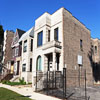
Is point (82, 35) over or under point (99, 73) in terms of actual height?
over

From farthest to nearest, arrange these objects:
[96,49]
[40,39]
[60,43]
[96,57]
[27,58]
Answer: [96,49], [96,57], [27,58], [40,39], [60,43]

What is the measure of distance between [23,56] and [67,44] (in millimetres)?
11066

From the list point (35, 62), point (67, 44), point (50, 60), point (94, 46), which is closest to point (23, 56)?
point (35, 62)

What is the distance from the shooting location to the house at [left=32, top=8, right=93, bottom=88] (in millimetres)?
16703

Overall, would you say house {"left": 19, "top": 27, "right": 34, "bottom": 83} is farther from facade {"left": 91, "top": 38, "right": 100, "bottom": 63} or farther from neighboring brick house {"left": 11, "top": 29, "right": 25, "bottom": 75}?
facade {"left": 91, "top": 38, "right": 100, "bottom": 63}

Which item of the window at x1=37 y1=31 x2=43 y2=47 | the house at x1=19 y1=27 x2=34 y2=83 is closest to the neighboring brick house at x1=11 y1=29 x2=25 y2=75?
the house at x1=19 y1=27 x2=34 y2=83

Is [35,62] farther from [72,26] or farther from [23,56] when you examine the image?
[72,26]

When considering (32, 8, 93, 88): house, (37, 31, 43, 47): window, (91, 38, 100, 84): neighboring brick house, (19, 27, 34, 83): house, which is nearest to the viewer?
(32, 8, 93, 88): house

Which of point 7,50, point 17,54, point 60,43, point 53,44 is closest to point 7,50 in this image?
point 7,50

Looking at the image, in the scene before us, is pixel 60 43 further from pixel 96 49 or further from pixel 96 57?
pixel 96 49

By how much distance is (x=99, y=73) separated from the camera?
27.6 metres

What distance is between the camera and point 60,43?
16.9m

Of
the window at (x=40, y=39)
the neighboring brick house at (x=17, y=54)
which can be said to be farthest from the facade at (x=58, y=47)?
the neighboring brick house at (x=17, y=54)

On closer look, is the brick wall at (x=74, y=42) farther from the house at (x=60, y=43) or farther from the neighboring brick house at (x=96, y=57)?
the neighboring brick house at (x=96, y=57)
